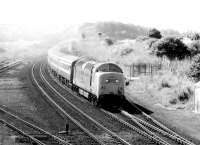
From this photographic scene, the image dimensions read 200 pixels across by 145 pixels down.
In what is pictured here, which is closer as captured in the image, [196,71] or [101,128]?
[101,128]

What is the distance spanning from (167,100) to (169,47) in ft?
63.6

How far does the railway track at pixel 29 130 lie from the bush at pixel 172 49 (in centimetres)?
2667

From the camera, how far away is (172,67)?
36.3 metres

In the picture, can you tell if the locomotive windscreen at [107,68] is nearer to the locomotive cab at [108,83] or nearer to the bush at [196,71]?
the locomotive cab at [108,83]

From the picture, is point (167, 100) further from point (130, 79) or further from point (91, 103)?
point (130, 79)

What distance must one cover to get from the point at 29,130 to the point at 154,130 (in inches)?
241

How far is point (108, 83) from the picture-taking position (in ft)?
77.3

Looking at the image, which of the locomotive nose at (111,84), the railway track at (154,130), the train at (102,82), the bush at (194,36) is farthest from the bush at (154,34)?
the railway track at (154,130)

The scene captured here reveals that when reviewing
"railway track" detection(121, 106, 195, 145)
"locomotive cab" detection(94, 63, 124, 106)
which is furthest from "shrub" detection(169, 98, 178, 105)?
"locomotive cab" detection(94, 63, 124, 106)

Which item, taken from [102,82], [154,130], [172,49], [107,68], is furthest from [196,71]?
[172,49]

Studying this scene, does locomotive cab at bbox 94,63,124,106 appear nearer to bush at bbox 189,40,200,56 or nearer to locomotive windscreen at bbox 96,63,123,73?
locomotive windscreen at bbox 96,63,123,73

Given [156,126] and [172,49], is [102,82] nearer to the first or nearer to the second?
[156,126]

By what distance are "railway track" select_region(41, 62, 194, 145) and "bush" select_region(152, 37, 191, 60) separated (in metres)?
23.6

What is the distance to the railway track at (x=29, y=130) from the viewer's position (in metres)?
15.8
